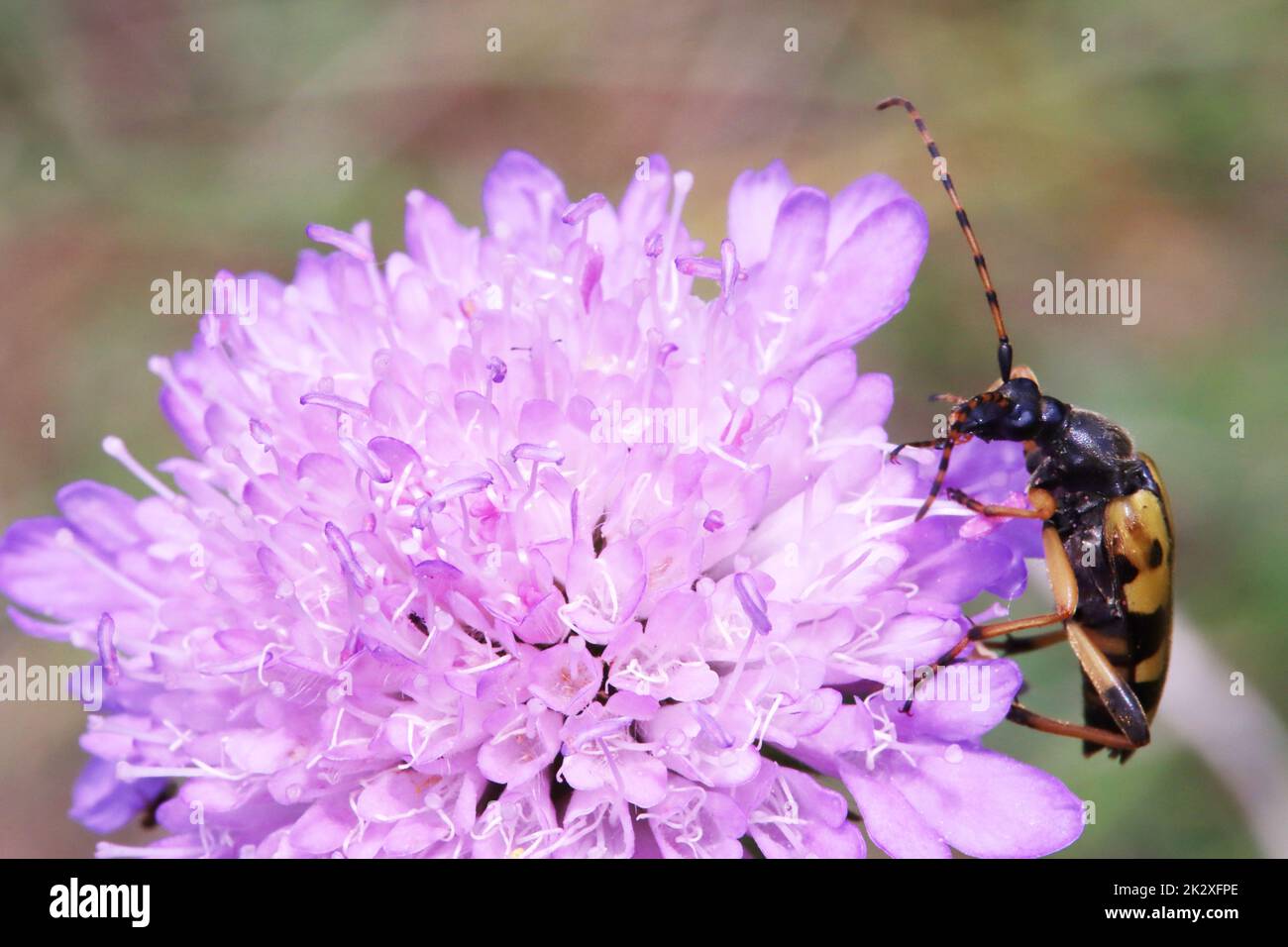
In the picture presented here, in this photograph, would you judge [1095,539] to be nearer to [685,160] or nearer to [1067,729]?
[1067,729]

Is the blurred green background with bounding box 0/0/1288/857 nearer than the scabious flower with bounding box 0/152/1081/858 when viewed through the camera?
No

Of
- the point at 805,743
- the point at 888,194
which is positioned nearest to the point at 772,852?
the point at 805,743

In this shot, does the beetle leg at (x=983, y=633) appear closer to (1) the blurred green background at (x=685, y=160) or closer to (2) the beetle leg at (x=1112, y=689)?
(2) the beetle leg at (x=1112, y=689)

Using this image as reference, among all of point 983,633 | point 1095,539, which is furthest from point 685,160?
point 983,633

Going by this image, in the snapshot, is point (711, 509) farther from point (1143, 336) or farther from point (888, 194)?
point (1143, 336)

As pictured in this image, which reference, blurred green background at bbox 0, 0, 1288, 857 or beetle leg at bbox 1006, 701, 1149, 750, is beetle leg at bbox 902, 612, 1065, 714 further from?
blurred green background at bbox 0, 0, 1288, 857

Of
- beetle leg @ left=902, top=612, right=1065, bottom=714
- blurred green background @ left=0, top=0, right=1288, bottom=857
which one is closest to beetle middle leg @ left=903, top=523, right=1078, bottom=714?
beetle leg @ left=902, top=612, right=1065, bottom=714
